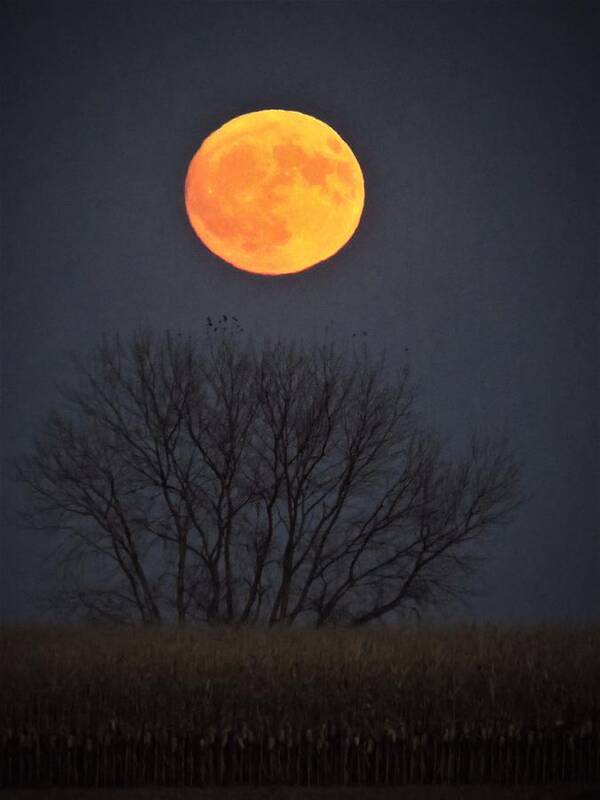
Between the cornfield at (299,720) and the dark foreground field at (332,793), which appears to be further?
the cornfield at (299,720)

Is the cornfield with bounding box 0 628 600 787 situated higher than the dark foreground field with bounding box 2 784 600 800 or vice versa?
the cornfield with bounding box 0 628 600 787

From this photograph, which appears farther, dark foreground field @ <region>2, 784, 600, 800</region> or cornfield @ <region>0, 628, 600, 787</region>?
cornfield @ <region>0, 628, 600, 787</region>

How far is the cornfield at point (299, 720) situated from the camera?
12.5 meters

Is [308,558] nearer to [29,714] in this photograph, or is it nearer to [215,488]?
[215,488]

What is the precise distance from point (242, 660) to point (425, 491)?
31.1 ft

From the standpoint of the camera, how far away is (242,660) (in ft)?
52.9

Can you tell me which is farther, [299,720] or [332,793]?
[299,720]

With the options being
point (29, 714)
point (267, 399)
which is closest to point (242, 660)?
point (29, 714)

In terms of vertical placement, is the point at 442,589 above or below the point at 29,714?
above

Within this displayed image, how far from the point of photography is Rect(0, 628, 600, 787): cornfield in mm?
12547

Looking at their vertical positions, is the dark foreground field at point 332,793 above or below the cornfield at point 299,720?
below

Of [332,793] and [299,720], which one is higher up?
[299,720]

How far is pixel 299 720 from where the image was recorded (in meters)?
13.2

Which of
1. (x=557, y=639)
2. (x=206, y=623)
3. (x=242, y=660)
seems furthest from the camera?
(x=206, y=623)
